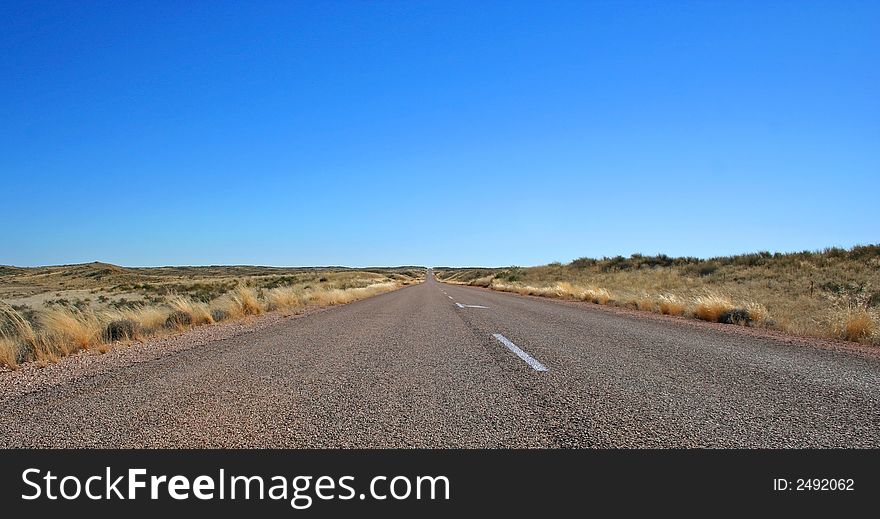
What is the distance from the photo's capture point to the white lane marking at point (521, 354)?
519 cm

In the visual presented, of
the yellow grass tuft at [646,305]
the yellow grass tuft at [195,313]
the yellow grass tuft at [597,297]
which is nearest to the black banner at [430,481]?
the yellow grass tuft at [195,313]

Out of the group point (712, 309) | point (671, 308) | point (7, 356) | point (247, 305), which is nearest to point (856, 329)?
point (712, 309)

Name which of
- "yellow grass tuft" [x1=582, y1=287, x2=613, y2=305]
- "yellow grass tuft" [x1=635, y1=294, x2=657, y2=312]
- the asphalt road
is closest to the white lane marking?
the asphalt road

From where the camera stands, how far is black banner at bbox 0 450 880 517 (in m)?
2.14

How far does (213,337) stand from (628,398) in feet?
23.7

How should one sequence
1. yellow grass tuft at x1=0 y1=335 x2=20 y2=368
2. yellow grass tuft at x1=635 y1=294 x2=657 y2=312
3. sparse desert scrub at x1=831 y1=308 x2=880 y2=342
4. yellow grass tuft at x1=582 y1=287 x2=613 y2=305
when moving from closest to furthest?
yellow grass tuft at x1=0 y1=335 x2=20 y2=368 < sparse desert scrub at x1=831 y1=308 x2=880 y2=342 < yellow grass tuft at x1=635 y1=294 x2=657 y2=312 < yellow grass tuft at x1=582 y1=287 x2=613 y2=305

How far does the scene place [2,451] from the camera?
9.07ft

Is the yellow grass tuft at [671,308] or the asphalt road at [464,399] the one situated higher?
the asphalt road at [464,399]

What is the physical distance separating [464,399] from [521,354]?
2.42 metres

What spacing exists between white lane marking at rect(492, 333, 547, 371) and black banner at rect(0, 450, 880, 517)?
256 cm

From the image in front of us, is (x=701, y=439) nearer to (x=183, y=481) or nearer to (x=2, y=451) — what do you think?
(x=183, y=481)

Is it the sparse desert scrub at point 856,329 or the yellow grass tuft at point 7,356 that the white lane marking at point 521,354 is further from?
the sparse desert scrub at point 856,329

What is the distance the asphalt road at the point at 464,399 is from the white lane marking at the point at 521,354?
A: 38 mm

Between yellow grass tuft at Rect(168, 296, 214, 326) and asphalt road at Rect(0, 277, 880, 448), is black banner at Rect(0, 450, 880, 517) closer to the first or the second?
asphalt road at Rect(0, 277, 880, 448)
